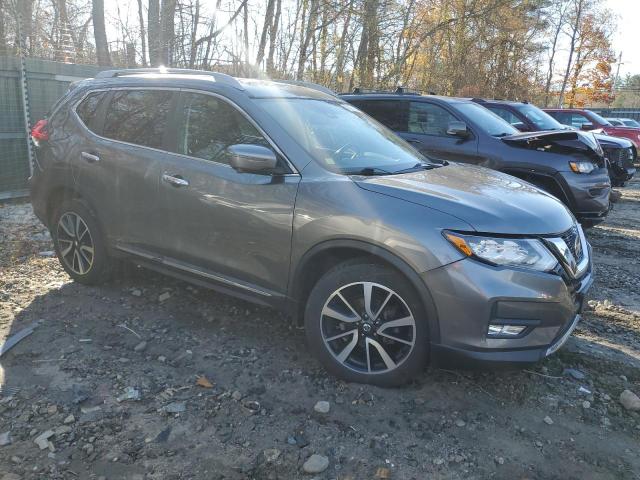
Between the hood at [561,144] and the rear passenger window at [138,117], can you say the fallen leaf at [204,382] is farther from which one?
the hood at [561,144]

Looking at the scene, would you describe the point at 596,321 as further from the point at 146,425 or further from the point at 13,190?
the point at 13,190

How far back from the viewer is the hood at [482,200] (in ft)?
9.25

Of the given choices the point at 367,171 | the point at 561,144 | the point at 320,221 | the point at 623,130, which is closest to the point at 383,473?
the point at 320,221

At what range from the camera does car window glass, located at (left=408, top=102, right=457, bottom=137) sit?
276 inches

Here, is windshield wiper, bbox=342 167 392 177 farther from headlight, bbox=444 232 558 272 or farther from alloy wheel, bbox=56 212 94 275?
alloy wheel, bbox=56 212 94 275

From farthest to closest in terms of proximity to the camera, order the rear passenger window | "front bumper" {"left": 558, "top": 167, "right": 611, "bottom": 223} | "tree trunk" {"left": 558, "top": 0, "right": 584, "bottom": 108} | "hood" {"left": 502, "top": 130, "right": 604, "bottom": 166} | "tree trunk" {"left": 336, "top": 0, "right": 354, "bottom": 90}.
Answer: "tree trunk" {"left": 558, "top": 0, "right": 584, "bottom": 108} < "tree trunk" {"left": 336, "top": 0, "right": 354, "bottom": 90} < "hood" {"left": 502, "top": 130, "right": 604, "bottom": 166} < "front bumper" {"left": 558, "top": 167, "right": 611, "bottom": 223} < the rear passenger window

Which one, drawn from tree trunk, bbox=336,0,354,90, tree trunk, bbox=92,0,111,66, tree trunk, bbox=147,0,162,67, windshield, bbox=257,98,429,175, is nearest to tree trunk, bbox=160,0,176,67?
tree trunk, bbox=147,0,162,67

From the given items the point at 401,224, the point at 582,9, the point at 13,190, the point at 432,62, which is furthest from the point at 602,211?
the point at 582,9

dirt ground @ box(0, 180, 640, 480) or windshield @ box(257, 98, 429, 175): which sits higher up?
windshield @ box(257, 98, 429, 175)

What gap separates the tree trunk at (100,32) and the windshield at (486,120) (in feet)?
35.0

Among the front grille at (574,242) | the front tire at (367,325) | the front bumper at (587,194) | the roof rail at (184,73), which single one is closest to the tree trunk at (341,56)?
the front bumper at (587,194)

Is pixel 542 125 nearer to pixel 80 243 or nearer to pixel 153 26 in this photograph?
pixel 80 243

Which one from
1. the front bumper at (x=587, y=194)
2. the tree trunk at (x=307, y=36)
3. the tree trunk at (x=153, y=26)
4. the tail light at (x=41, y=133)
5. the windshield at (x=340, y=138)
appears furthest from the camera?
the tree trunk at (x=307, y=36)

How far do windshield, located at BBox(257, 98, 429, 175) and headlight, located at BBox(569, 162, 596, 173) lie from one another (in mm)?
2909
